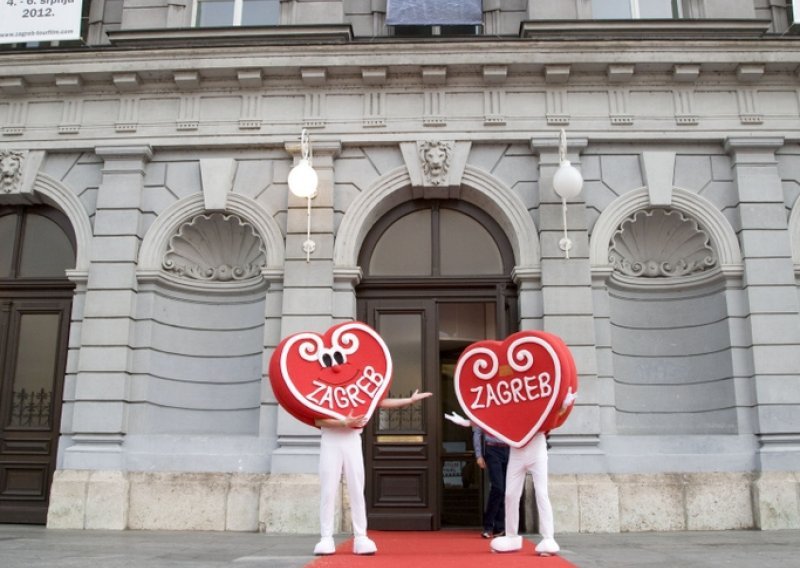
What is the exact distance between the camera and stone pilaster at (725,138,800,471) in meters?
11.8

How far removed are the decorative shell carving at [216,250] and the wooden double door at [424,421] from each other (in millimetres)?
2074

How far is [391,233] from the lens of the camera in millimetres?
13531

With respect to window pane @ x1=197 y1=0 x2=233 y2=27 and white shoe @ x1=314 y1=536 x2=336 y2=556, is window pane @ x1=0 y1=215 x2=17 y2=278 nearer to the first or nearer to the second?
window pane @ x1=197 y1=0 x2=233 y2=27

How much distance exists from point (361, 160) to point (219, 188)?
7.77ft

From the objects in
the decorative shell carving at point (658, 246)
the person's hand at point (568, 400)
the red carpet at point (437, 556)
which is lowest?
the red carpet at point (437, 556)

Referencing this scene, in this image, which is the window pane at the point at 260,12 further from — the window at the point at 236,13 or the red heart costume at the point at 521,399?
the red heart costume at the point at 521,399

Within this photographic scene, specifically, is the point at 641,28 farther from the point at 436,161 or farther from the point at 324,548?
the point at 324,548

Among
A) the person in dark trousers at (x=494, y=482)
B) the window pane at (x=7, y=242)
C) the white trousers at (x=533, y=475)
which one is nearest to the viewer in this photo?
the white trousers at (x=533, y=475)

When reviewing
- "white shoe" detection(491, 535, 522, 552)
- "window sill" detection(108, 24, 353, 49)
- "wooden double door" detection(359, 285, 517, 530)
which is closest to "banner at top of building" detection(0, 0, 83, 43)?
"window sill" detection(108, 24, 353, 49)

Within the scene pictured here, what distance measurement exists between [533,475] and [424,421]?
418 cm

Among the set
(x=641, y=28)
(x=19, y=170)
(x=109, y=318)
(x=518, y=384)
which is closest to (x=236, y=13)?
(x=19, y=170)

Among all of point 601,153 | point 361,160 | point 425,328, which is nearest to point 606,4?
point 601,153

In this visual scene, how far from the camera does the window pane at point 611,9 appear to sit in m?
13.9

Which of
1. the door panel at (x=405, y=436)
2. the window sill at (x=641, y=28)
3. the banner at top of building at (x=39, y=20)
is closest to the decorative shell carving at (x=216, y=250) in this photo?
the door panel at (x=405, y=436)
